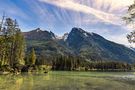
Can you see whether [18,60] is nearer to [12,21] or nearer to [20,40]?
[20,40]

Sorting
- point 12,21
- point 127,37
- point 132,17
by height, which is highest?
point 12,21

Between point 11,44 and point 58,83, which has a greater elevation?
point 11,44

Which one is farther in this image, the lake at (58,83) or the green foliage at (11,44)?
the green foliage at (11,44)

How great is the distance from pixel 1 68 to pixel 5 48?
62.1ft

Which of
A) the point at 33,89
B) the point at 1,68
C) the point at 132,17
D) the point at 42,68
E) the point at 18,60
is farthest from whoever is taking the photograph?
the point at 42,68

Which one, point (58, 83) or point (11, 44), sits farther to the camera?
point (11, 44)

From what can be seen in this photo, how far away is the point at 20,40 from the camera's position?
128m

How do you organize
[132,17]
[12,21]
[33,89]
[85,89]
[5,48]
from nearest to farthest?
1. [132,17]
2. [33,89]
3. [85,89]
4. [5,48]
5. [12,21]

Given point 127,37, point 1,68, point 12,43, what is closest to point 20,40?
point 12,43

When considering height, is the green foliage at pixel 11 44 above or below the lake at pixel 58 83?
above

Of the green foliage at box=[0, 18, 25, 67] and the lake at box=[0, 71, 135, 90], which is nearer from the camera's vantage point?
the lake at box=[0, 71, 135, 90]

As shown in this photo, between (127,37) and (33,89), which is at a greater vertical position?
(127,37)

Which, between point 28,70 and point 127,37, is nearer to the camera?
point 127,37

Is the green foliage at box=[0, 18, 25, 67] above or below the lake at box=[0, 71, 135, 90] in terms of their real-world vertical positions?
above
